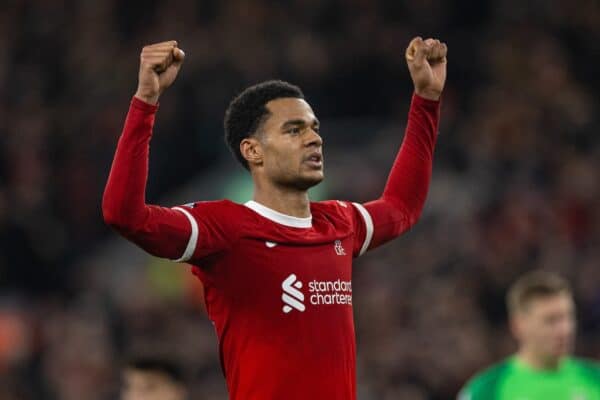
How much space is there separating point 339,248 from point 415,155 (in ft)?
2.14

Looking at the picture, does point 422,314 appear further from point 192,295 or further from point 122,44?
point 122,44

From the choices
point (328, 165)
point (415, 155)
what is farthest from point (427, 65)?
point (328, 165)

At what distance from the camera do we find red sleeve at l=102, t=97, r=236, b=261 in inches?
158

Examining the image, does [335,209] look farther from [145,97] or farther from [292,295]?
[145,97]

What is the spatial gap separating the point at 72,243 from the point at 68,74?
2.24 meters

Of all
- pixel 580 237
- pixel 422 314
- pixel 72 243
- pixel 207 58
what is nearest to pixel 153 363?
pixel 422 314

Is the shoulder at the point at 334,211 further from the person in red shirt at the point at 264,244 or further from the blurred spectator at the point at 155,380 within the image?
the blurred spectator at the point at 155,380

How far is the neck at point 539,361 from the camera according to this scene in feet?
23.4

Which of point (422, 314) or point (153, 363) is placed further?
point (422, 314)

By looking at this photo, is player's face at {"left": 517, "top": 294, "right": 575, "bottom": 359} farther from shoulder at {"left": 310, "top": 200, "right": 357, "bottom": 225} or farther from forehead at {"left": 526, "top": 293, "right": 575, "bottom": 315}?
shoulder at {"left": 310, "top": 200, "right": 357, "bottom": 225}

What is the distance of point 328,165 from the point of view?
36.6 feet

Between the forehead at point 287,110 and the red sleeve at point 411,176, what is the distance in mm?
515

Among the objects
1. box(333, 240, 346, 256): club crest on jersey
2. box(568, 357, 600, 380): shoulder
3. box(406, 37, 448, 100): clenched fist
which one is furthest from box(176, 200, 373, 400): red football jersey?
box(568, 357, 600, 380): shoulder

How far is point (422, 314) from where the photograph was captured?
9703 mm
